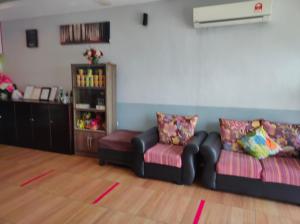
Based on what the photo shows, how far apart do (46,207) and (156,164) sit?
141 centimetres

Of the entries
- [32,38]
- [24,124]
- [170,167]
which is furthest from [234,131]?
[32,38]

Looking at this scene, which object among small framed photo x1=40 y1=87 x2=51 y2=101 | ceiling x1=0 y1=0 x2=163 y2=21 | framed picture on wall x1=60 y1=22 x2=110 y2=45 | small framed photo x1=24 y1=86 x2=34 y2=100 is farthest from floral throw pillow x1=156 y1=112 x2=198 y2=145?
small framed photo x1=24 y1=86 x2=34 y2=100

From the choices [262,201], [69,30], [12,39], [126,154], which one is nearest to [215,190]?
[262,201]

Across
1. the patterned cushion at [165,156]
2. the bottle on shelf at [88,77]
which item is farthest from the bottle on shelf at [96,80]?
the patterned cushion at [165,156]

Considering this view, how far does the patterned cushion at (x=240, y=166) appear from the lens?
256 centimetres

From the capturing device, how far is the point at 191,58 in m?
3.48

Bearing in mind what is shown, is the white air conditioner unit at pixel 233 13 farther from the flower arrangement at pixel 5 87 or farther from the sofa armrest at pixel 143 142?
the flower arrangement at pixel 5 87

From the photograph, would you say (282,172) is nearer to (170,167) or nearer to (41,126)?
(170,167)

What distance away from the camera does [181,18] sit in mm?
3449

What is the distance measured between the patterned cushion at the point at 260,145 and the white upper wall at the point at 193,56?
552 mm

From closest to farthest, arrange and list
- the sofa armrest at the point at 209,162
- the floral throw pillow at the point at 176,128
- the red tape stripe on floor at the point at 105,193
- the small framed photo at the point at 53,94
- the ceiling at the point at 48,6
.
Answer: the red tape stripe on floor at the point at 105,193, the sofa armrest at the point at 209,162, the floral throw pillow at the point at 176,128, the ceiling at the point at 48,6, the small framed photo at the point at 53,94

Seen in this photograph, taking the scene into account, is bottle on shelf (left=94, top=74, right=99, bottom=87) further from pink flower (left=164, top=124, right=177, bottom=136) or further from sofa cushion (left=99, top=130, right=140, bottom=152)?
pink flower (left=164, top=124, right=177, bottom=136)

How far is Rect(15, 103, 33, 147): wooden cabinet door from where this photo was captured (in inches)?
170

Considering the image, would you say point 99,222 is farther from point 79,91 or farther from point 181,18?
point 181,18
